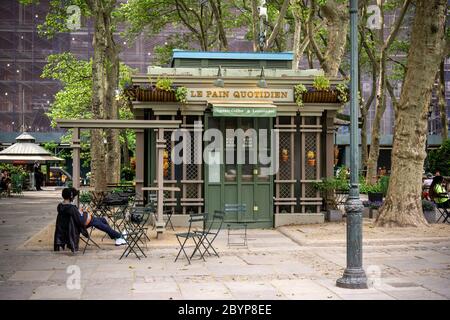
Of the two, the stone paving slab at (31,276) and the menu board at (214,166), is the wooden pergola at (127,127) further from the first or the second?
the stone paving slab at (31,276)

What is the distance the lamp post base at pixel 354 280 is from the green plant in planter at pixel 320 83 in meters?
9.15

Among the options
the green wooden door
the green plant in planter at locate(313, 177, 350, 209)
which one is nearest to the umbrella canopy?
the green wooden door

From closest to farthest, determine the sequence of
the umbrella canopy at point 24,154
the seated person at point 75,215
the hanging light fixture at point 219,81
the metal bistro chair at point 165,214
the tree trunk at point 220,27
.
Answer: the seated person at point 75,215 < the metal bistro chair at point 165,214 < the hanging light fixture at point 219,81 < the tree trunk at point 220,27 < the umbrella canopy at point 24,154

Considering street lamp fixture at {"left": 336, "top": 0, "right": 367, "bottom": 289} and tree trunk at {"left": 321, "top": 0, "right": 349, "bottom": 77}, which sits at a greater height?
tree trunk at {"left": 321, "top": 0, "right": 349, "bottom": 77}

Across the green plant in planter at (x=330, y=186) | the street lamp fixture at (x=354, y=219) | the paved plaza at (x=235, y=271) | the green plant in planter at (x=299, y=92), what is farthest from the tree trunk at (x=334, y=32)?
the street lamp fixture at (x=354, y=219)

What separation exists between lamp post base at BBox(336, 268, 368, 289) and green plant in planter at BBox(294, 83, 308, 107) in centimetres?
883

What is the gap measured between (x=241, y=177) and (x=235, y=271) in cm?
684

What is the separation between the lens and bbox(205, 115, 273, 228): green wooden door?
17.5 meters

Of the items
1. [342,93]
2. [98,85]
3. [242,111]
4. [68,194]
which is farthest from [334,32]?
[68,194]

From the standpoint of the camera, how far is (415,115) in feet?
53.4

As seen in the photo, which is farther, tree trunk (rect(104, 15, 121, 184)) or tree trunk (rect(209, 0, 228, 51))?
tree trunk (rect(104, 15, 121, 184))

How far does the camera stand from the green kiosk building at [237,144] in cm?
1744

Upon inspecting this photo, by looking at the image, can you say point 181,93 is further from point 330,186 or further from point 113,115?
point 113,115

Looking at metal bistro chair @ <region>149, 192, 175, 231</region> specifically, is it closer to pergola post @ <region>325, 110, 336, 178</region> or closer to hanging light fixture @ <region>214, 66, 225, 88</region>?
hanging light fixture @ <region>214, 66, 225, 88</region>
